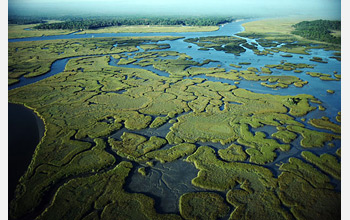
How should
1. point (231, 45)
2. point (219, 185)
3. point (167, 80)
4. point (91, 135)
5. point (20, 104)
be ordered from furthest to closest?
point (231, 45), point (167, 80), point (20, 104), point (91, 135), point (219, 185)

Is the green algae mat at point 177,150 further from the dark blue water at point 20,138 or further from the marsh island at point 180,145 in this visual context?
the dark blue water at point 20,138

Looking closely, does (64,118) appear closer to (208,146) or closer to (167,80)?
(208,146)

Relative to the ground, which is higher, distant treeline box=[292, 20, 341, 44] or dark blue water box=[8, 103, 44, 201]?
distant treeline box=[292, 20, 341, 44]

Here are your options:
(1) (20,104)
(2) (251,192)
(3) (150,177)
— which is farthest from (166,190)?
(1) (20,104)

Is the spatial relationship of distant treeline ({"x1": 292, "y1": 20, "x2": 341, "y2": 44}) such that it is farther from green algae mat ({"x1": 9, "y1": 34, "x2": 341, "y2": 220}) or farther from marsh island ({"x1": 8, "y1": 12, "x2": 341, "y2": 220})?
green algae mat ({"x1": 9, "y1": 34, "x2": 341, "y2": 220})

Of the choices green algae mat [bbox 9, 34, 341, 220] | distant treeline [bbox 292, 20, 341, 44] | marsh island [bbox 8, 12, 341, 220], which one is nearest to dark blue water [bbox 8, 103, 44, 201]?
marsh island [bbox 8, 12, 341, 220]

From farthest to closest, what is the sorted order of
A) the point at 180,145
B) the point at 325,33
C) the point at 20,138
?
the point at 325,33 < the point at 20,138 < the point at 180,145

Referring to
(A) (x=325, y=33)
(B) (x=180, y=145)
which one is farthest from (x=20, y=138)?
(A) (x=325, y=33)

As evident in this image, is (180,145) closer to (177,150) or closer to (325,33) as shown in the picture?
(177,150)
